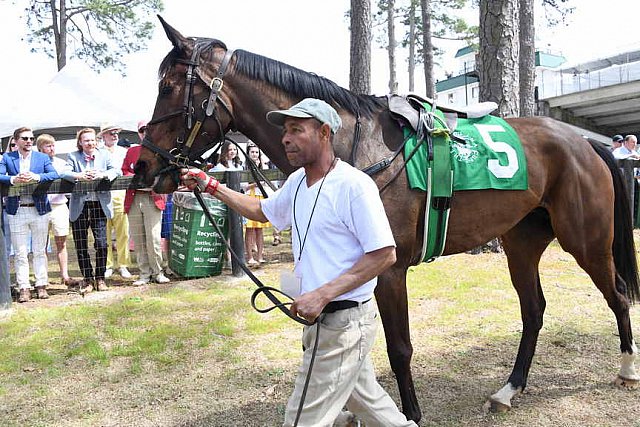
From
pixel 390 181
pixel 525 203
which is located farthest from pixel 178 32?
pixel 525 203

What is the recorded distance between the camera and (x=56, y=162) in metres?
7.46

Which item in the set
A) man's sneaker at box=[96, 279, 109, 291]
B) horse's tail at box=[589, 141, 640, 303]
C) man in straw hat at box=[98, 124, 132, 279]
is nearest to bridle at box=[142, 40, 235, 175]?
horse's tail at box=[589, 141, 640, 303]

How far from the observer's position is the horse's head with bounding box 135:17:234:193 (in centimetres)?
294

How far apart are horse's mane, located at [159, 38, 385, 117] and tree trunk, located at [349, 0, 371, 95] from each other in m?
7.29

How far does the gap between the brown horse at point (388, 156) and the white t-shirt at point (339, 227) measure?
0.83m

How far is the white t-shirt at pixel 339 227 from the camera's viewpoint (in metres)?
1.94

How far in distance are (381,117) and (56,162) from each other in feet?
19.4

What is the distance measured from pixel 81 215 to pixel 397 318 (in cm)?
520

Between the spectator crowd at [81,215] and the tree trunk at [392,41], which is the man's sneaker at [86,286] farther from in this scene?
the tree trunk at [392,41]

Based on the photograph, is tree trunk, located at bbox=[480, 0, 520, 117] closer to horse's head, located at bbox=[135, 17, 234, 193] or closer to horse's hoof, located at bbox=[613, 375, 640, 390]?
horse's hoof, located at bbox=[613, 375, 640, 390]

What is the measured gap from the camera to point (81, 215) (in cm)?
672

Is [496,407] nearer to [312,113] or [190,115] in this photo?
[312,113]

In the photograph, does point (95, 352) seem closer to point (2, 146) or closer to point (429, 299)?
point (429, 299)

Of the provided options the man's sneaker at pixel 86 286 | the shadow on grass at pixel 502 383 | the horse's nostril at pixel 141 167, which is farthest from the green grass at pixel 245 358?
the horse's nostril at pixel 141 167
